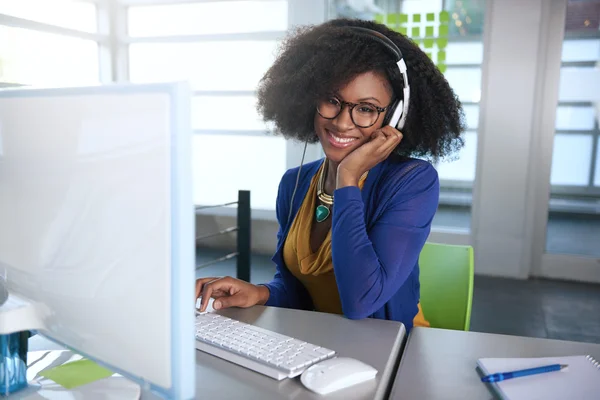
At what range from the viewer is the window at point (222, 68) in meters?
5.22

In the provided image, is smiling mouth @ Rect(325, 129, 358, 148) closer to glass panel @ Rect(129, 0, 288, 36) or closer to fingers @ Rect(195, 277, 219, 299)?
fingers @ Rect(195, 277, 219, 299)

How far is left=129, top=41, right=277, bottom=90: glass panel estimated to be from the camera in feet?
17.3

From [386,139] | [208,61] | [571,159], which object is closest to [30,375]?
[386,139]

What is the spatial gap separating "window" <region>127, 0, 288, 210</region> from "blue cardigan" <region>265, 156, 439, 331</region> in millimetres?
3817

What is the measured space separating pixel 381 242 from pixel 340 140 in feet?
1.19

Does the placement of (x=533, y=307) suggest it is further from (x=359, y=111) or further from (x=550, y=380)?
(x=550, y=380)

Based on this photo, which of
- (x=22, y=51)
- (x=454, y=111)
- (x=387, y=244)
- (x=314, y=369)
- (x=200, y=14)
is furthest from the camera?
Answer: (x=200, y=14)

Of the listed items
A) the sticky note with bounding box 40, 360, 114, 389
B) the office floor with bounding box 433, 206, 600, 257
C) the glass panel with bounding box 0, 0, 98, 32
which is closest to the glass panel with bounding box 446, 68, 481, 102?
the office floor with bounding box 433, 206, 600, 257

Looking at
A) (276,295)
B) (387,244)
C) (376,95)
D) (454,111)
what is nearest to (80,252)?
(387,244)

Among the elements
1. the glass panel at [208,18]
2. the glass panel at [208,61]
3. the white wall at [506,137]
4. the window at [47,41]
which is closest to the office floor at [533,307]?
the white wall at [506,137]

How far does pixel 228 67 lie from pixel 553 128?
3166mm

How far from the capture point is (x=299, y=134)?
5.90 ft

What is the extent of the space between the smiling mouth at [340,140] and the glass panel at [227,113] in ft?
12.8

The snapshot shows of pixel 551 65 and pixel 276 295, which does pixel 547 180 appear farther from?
pixel 276 295
